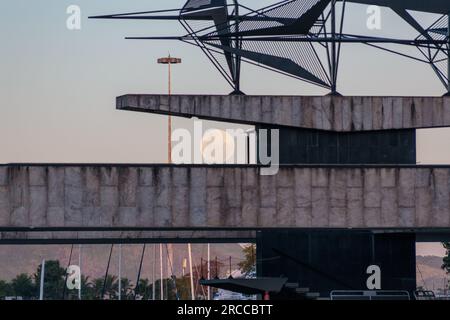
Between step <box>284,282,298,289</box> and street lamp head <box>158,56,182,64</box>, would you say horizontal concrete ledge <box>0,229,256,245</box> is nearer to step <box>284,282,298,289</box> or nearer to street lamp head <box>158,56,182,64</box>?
step <box>284,282,298,289</box>

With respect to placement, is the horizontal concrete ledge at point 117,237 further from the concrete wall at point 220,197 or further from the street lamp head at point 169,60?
the street lamp head at point 169,60

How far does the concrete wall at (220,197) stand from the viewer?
62.9 metres

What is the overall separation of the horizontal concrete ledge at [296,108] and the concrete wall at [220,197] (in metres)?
5.00

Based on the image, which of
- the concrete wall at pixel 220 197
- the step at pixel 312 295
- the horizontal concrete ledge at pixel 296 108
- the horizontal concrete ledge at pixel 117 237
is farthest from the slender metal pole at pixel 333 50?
the horizontal concrete ledge at pixel 117 237

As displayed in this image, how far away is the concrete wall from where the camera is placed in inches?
2478

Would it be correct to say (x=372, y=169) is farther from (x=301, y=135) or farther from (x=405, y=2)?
(x=405, y=2)

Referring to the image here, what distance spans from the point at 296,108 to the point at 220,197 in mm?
7521

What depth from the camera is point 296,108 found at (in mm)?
68125

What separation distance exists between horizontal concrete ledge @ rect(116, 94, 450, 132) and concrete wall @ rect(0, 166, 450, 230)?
16.4 ft

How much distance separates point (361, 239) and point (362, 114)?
8.83m

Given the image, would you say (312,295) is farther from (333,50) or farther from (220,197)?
(333,50)

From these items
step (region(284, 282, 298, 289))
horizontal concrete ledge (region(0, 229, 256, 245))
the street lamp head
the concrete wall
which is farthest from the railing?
the street lamp head
